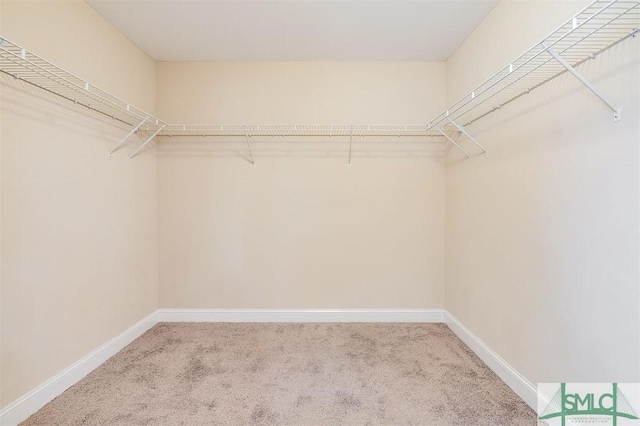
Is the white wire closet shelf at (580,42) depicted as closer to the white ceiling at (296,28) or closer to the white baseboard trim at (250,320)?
the white ceiling at (296,28)

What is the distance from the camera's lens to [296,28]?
201 cm

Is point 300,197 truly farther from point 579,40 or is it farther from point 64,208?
point 579,40

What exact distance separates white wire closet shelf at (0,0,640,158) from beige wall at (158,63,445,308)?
0.11 meters

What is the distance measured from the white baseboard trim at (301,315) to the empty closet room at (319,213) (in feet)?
0.06

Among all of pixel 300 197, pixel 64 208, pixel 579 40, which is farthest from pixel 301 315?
pixel 579 40

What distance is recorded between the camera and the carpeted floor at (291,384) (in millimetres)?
1420

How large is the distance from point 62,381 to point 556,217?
282 centimetres

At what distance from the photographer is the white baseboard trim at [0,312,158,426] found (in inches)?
53.4

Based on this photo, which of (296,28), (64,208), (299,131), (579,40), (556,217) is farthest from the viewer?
(299,131)

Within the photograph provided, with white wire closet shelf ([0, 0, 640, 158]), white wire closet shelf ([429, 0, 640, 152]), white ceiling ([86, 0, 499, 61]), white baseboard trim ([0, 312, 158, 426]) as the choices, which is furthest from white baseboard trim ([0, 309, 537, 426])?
white ceiling ([86, 0, 499, 61])

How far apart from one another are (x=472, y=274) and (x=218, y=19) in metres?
2.59

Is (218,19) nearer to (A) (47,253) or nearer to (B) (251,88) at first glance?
(B) (251,88)
